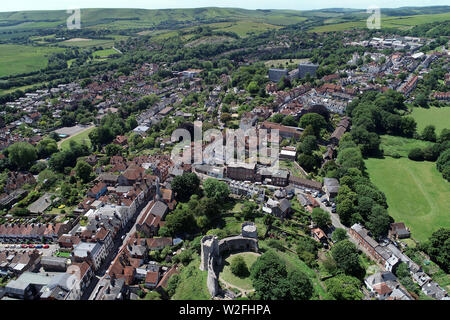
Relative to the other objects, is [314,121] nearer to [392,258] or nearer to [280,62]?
[392,258]

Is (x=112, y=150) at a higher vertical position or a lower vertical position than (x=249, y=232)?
higher

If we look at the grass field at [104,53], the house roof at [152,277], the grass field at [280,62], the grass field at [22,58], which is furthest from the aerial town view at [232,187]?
the grass field at [104,53]

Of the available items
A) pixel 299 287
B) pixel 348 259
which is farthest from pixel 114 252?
pixel 348 259

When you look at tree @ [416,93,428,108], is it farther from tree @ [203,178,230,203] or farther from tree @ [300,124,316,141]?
tree @ [203,178,230,203]

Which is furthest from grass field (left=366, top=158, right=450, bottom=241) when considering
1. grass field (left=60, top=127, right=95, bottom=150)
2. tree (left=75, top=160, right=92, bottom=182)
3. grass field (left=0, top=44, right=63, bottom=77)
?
grass field (left=0, top=44, right=63, bottom=77)
